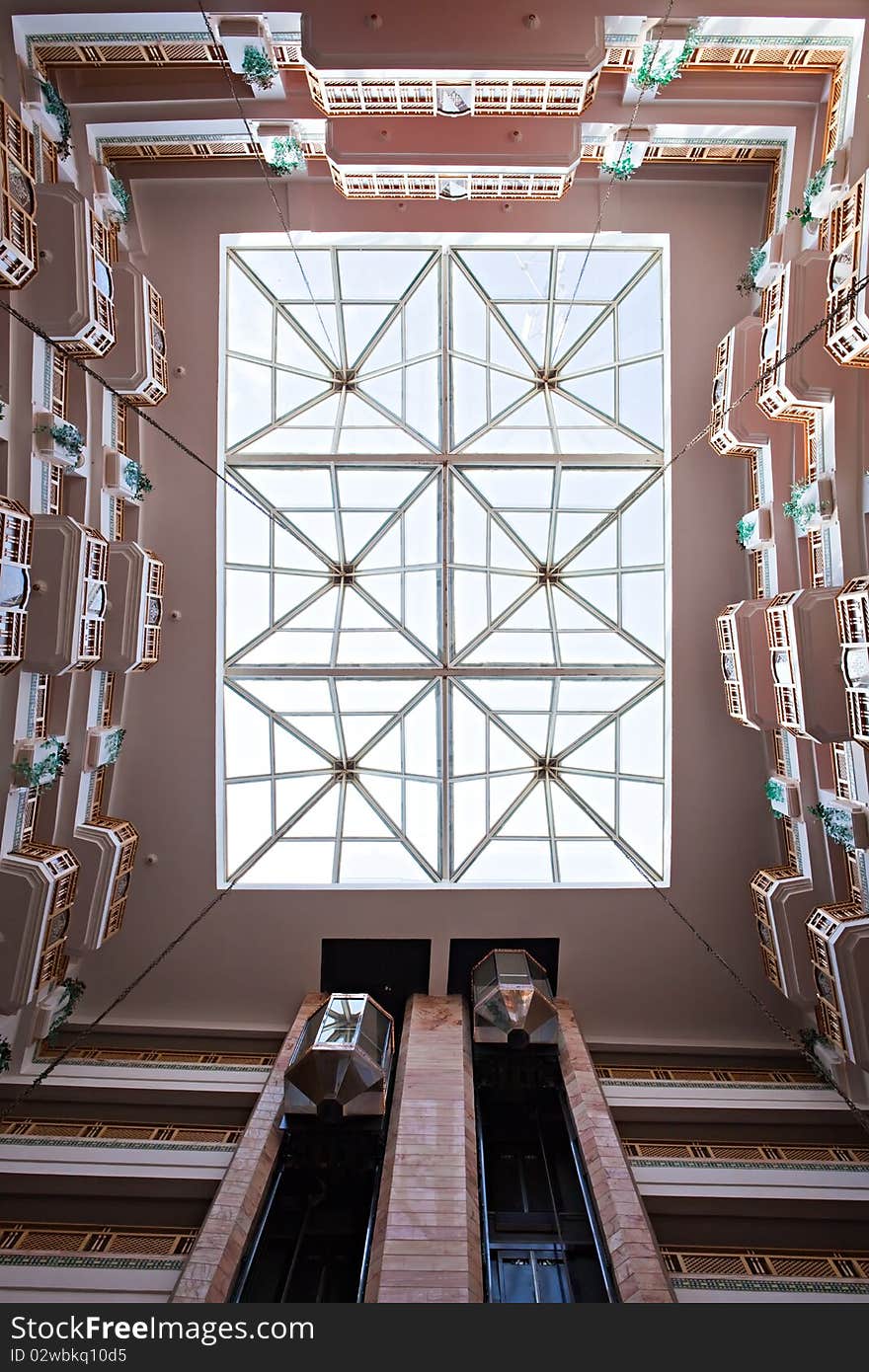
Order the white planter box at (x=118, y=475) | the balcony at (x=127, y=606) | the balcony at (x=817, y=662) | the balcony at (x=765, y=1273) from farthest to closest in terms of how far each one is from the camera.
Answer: the white planter box at (x=118, y=475), the balcony at (x=127, y=606), the balcony at (x=817, y=662), the balcony at (x=765, y=1273)

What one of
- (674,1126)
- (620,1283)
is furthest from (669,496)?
(620,1283)

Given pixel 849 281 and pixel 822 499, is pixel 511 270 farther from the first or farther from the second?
pixel 822 499

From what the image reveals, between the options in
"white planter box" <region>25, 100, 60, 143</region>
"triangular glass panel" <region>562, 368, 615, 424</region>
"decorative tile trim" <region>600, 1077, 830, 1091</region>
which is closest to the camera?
"white planter box" <region>25, 100, 60, 143</region>

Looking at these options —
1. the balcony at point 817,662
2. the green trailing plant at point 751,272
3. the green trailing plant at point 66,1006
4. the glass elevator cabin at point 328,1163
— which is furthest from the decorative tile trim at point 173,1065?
the green trailing plant at point 751,272

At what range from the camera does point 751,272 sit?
16719 mm

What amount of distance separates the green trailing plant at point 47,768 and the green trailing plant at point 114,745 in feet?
5.15

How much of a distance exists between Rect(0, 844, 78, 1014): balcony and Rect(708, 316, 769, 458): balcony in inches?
591

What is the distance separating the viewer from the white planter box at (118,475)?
632 inches

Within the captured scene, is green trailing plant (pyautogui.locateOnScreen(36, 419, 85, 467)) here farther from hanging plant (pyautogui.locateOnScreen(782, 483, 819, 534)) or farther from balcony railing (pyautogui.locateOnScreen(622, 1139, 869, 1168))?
balcony railing (pyautogui.locateOnScreen(622, 1139, 869, 1168))

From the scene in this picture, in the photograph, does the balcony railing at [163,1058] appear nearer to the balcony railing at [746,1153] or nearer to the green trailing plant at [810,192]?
the balcony railing at [746,1153]

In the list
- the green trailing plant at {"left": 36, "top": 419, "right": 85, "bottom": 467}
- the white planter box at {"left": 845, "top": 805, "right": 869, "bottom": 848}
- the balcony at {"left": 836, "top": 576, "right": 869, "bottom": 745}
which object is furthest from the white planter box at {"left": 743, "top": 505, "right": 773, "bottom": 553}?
the green trailing plant at {"left": 36, "top": 419, "right": 85, "bottom": 467}

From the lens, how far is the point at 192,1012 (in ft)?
62.0

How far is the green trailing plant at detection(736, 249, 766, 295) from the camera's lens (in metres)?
16.4
